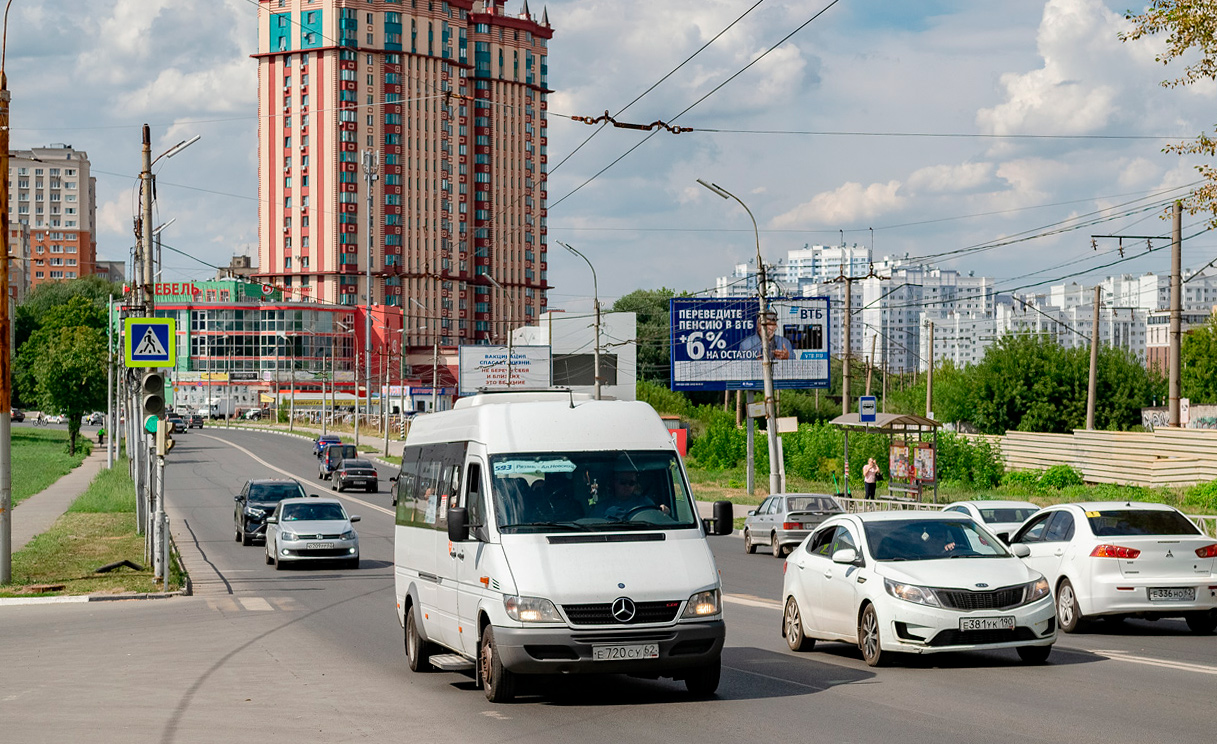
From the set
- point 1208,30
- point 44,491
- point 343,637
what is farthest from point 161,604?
point 44,491

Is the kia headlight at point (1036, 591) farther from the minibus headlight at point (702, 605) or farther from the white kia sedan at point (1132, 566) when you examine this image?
the minibus headlight at point (702, 605)

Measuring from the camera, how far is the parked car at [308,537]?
94.0ft

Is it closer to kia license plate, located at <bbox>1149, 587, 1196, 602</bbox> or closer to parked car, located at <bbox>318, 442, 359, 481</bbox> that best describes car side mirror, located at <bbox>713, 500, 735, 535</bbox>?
kia license plate, located at <bbox>1149, 587, 1196, 602</bbox>

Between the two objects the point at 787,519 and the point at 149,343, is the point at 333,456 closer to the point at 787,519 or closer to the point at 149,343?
the point at 787,519

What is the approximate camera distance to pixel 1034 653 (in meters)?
12.5

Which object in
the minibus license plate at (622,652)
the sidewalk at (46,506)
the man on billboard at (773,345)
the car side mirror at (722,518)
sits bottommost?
the sidewalk at (46,506)

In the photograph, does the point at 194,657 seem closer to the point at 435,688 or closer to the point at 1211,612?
the point at 435,688

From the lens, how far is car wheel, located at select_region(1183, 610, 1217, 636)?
15344 mm

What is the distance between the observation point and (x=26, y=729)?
33.5 feet

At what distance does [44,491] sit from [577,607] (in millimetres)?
49485

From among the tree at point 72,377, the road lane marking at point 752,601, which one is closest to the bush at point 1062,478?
the road lane marking at point 752,601

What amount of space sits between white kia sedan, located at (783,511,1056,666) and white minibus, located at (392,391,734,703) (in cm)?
184

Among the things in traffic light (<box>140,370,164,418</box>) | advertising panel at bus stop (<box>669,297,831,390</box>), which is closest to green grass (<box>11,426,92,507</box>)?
advertising panel at bus stop (<box>669,297,831,390</box>)

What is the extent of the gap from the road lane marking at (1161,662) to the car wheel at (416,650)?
21.6 feet
